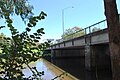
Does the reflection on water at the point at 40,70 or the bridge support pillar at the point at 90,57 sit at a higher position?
the bridge support pillar at the point at 90,57

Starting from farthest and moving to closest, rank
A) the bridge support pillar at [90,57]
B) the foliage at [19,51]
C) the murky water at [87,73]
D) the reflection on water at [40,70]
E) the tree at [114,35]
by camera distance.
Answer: the bridge support pillar at [90,57] → the murky water at [87,73] → the reflection on water at [40,70] → the tree at [114,35] → the foliage at [19,51]

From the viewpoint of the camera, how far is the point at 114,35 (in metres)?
5.39

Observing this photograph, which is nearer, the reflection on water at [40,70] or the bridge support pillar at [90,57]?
the reflection on water at [40,70]

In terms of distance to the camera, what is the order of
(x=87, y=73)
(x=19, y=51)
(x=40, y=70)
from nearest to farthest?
(x=19, y=51) → (x=40, y=70) → (x=87, y=73)

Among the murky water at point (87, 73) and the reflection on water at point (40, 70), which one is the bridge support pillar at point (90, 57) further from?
the reflection on water at point (40, 70)

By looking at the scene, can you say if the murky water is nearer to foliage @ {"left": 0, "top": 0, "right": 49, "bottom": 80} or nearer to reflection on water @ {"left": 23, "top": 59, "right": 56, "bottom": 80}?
reflection on water @ {"left": 23, "top": 59, "right": 56, "bottom": 80}

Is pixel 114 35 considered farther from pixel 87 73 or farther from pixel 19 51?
pixel 87 73

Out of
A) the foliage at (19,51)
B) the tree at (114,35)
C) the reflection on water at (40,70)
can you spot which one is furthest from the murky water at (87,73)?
the foliage at (19,51)

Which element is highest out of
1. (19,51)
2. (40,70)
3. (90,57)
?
(90,57)

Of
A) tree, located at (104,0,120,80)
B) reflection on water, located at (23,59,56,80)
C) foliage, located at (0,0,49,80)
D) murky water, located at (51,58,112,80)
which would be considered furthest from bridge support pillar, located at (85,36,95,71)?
foliage, located at (0,0,49,80)

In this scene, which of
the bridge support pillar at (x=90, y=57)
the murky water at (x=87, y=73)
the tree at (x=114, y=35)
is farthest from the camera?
the bridge support pillar at (x=90, y=57)

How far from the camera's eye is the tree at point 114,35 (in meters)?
5.36

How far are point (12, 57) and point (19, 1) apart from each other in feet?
30.7

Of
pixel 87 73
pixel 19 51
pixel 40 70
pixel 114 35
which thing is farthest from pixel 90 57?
pixel 19 51
